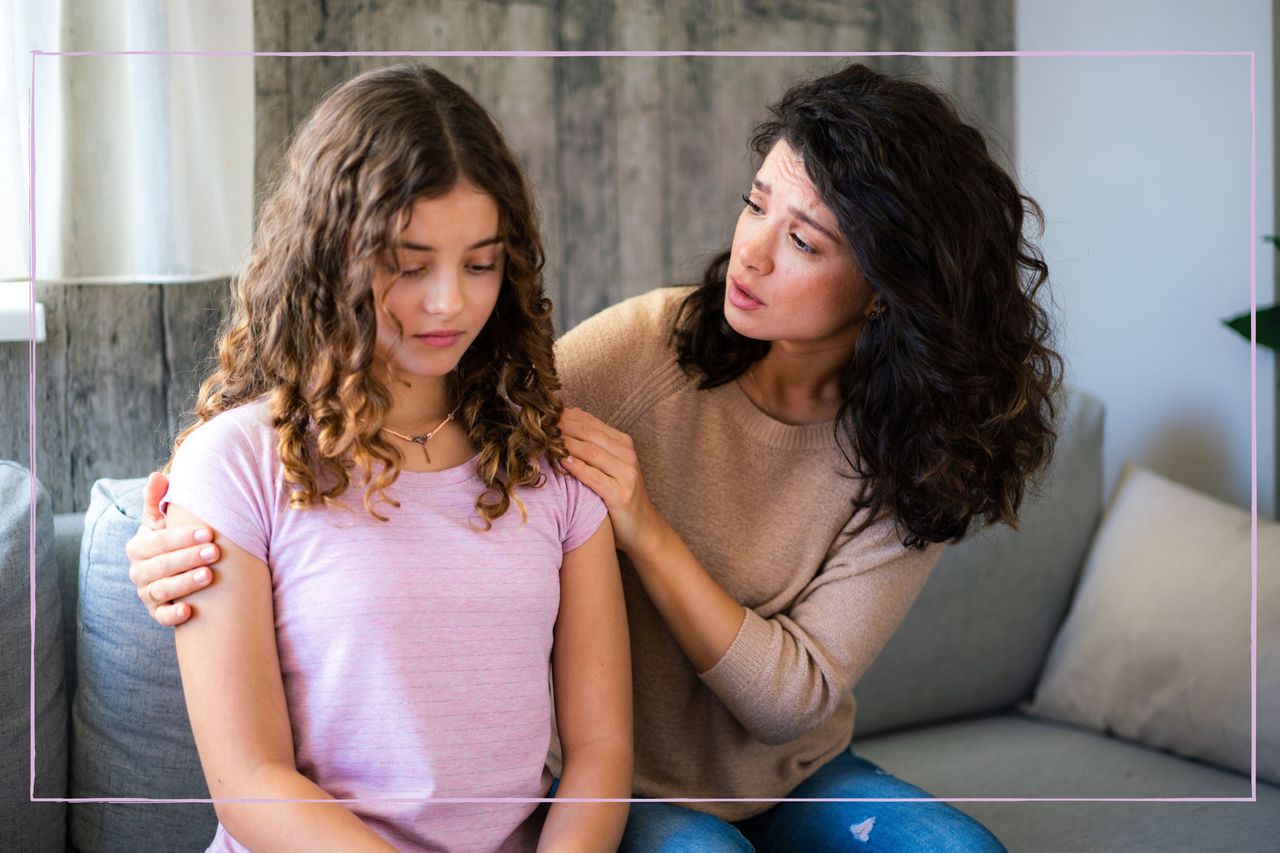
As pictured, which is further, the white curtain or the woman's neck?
the woman's neck

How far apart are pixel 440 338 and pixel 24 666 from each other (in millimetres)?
571

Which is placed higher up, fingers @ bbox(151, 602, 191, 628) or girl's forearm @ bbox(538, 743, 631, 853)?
fingers @ bbox(151, 602, 191, 628)

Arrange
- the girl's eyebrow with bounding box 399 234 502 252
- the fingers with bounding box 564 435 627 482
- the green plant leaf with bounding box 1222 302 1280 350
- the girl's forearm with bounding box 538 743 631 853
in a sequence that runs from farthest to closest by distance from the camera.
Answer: the green plant leaf with bounding box 1222 302 1280 350 < the fingers with bounding box 564 435 627 482 < the girl's forearm with bounding box 538 743 631 853 < the girl's eyebrow with bounding box 399 234 502 252

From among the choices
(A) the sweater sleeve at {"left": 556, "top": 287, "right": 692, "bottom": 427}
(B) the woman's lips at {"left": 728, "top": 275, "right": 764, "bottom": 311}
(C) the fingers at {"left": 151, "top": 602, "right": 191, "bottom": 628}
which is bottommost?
(C) the fingers at {"left": 151, "top": 602, "right": 191, "bottom": 628}

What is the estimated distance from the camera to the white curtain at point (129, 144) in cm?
119

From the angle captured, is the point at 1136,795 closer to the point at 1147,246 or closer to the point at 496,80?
the point at 1147,246

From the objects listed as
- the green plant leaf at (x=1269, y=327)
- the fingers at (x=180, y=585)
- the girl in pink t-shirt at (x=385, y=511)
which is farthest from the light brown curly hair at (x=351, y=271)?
the green plant leaf at (x=1269, y=327)

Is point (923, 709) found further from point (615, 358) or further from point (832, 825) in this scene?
point (615, 358)

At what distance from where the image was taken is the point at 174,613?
3.36 ft

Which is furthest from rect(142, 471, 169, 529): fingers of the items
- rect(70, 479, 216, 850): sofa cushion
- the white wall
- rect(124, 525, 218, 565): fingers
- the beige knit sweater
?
the white wall

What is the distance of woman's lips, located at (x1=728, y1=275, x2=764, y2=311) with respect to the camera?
1249 millimetres

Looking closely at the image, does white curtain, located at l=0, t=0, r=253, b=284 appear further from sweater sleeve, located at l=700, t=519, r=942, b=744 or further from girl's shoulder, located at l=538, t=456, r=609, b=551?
sweater sleeve, located at l=700, t=519, r=942, b=744

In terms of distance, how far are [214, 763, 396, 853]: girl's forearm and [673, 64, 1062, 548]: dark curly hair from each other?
2.13ft

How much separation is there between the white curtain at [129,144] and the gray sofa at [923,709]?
0.79 feet
